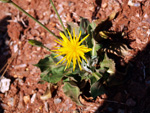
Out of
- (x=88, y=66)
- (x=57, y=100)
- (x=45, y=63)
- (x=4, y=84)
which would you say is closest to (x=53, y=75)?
(x=45, y=63)

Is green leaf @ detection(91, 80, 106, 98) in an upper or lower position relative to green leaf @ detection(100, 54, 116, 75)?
lower

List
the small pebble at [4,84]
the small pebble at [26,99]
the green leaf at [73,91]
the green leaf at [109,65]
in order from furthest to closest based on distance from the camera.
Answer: the small pebble at [4,84], the small pebble at [26,99], the green leaf at [73,91], the green leaf at [109,65]

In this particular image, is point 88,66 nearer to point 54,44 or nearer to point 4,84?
point 54,44

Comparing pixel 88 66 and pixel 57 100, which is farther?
pixel 57 100

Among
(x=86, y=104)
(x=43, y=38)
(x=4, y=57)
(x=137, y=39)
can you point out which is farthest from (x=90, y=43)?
(x=4, y=57)

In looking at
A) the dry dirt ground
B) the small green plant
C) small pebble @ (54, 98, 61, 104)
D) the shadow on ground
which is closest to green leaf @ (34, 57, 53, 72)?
the small green plant

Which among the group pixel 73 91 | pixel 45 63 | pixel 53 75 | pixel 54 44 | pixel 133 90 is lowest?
pixel 133 90

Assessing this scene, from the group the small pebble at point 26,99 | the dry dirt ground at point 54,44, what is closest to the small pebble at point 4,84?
the dry dirt ground at point 54,44

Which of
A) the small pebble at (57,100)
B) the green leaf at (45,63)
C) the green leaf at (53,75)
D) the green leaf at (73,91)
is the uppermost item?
the green leaf at (45,63)

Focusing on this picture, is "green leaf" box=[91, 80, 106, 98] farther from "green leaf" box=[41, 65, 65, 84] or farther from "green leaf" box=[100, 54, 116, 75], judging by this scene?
"green leaf" box=[41, 65, 65, 84]

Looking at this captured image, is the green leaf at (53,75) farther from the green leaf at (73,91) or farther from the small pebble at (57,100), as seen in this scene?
the small pebble at (57,100)
